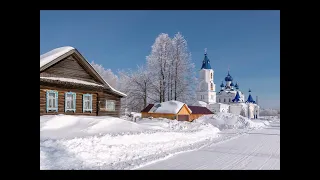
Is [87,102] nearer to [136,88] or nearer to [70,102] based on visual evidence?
[70,102]

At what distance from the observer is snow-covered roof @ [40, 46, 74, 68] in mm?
11184

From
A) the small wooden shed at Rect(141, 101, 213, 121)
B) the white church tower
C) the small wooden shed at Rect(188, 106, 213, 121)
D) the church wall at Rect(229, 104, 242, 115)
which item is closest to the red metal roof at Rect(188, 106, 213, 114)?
the small wooden shed at Rect(188, 106, 213, 121)

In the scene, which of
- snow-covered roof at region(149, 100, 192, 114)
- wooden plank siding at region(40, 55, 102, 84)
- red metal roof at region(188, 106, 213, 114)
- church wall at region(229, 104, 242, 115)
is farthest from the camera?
church wall at region(229, 104, 242, 115)

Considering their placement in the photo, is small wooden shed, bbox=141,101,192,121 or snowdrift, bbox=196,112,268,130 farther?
snowdrift, bbox=196,112,268,130

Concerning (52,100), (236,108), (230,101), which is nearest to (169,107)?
(52,100)

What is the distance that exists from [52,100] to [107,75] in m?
21.4

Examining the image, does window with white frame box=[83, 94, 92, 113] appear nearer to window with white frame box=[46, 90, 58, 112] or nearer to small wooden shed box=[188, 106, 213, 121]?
window with white frame box=[46, 90, 58, 112]

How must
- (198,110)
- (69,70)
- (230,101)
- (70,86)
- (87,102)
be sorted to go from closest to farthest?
1. (70,86)
2. (69,70)
3. (87,102)
4. (198,110)
5. (230,101)

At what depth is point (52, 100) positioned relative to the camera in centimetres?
1151

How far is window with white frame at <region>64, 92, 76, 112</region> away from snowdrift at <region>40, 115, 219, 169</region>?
68.0 inches
